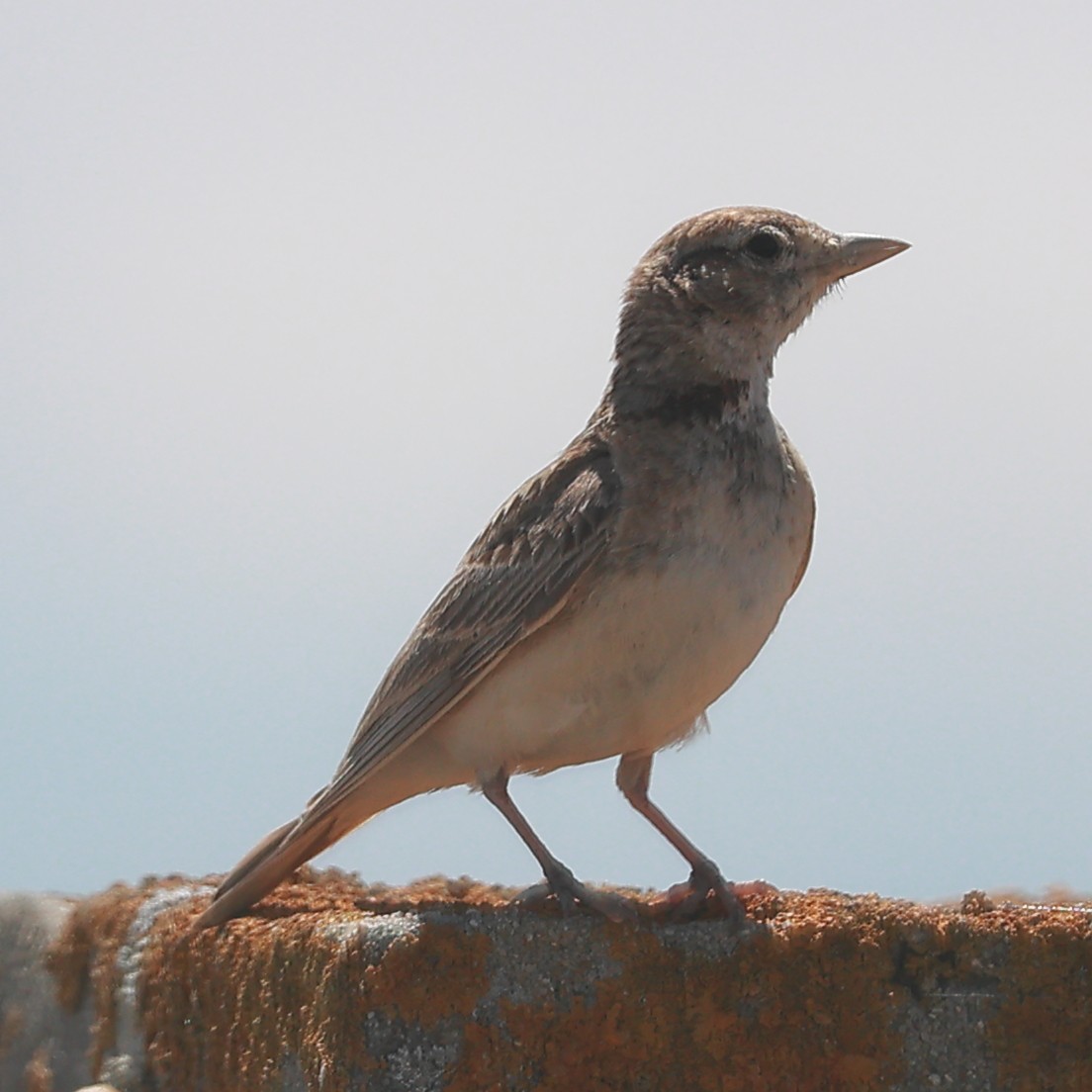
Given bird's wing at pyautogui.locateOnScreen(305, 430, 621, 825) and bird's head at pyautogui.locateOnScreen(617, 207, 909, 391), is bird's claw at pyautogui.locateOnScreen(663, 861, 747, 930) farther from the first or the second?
bird's head at pyautogui.locateOnScreen(617, 207, 909, 391)

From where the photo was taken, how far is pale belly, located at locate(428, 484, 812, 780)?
4.88 metres

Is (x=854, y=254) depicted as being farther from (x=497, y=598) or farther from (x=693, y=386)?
(x=497, y=598)

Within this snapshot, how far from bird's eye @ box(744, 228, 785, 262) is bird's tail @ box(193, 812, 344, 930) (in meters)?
2.54

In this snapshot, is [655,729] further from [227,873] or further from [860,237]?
[860,237]

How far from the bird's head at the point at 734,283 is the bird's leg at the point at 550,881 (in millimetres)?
1612

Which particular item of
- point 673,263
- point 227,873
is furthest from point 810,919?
point 673,263

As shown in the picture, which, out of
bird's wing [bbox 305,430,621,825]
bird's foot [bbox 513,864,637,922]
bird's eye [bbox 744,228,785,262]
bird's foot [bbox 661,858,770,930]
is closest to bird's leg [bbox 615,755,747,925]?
bird's foot [bbox 661,858,770,930]

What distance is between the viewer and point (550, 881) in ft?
15.8

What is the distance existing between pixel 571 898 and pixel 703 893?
0.49 metres

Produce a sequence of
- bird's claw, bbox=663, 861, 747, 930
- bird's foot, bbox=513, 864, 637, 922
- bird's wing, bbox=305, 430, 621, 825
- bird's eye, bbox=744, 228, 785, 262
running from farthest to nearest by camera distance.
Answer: bird's eye, bbox=744, 228, 785, 262 → bird's wing, bbox=305, 430, 621, 825 → bird's claw, bbox=663, 861, 747, 930 → bird's foot, bbox=513, 864, 637, 922

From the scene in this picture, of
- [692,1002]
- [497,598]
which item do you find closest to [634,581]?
[497,598]

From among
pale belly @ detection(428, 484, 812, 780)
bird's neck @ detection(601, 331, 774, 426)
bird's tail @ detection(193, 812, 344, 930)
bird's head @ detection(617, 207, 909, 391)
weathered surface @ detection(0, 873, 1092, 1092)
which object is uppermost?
bird's head @ detection(617, 207, 909, 391)

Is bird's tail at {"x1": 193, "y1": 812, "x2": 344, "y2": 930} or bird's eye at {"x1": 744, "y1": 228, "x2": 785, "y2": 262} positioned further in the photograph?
bird's eye at {"x1": 744, "y1": 228, "x2": 785, "y2": 262}

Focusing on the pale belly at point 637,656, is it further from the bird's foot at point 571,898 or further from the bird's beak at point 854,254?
the bird's beak at point 854,254
